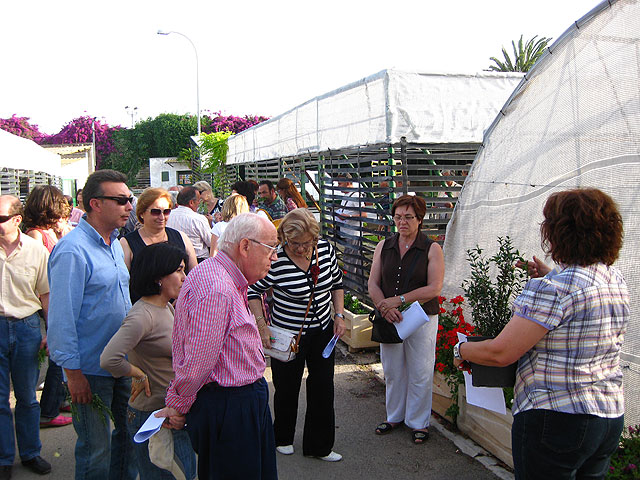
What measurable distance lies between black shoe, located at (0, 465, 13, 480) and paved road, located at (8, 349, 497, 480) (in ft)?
0.31

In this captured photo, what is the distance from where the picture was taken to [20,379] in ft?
13.0

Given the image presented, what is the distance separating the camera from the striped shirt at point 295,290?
4.04m

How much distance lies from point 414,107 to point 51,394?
494cm

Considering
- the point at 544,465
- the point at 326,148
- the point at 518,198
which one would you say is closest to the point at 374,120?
the point at 326,148

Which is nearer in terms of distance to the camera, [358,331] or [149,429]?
[149,429]

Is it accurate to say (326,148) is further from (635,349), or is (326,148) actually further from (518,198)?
(635,349)

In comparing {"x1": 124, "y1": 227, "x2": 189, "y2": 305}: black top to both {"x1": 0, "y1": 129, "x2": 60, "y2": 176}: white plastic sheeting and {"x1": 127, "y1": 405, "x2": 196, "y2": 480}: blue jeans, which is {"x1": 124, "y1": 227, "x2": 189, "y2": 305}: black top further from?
{"x1": 0, "y1": 129, "x2": 60, "y2": 176}: white plastic sheeting

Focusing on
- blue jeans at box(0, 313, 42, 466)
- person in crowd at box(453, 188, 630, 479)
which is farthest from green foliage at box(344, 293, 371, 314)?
person in crowd at box(453, 188, 630, 479)

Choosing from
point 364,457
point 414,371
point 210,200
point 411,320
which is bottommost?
point 364,457

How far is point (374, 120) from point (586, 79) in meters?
3.08

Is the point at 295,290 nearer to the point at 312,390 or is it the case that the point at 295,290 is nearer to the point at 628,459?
the point at 312,390

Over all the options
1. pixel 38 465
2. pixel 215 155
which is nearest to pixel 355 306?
pixel 38 465

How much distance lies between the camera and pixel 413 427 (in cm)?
461

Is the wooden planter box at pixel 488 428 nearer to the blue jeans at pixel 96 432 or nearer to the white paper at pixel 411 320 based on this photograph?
the white paper at pixel 411 320
